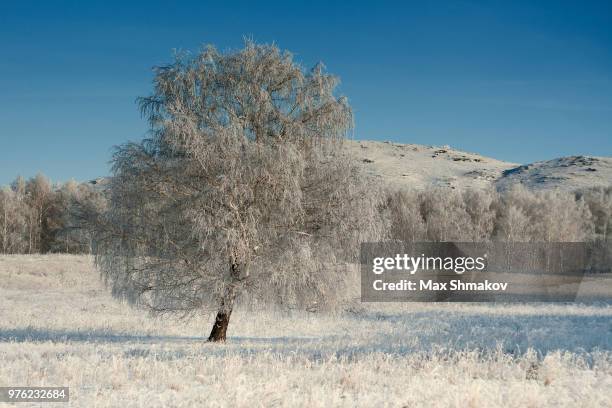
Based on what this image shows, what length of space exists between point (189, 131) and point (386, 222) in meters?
6.29

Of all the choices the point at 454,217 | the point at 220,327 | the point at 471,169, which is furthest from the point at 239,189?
the point at 471,169

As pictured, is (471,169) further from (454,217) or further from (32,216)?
(32,216)

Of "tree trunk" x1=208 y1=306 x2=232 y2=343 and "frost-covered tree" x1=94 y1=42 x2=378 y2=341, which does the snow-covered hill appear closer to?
"tree trunk" x1=208 y1=306 x2=232 y2=343

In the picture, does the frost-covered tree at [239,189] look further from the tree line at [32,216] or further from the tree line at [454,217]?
the tree line at [32,216]

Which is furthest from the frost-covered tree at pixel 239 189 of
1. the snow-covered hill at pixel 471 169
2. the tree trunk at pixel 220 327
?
the snow-covered hill at pixel 471 169

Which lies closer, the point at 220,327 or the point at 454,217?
the point at 220,327

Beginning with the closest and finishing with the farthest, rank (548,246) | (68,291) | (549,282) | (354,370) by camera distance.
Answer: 1. (354,370)
2. (68,291)
3. (549,282)
4. (548,246)

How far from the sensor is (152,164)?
50.1ft

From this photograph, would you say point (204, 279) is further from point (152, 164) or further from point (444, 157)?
point (444, 157)

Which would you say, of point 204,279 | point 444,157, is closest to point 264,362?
point 204,279

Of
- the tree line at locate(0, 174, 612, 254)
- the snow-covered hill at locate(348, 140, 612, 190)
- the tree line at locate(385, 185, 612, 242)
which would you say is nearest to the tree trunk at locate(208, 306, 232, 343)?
the tree line at locate(0, 174, 612, 254)

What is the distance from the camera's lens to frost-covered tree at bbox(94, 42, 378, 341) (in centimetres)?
1433

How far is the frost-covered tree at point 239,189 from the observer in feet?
47.0

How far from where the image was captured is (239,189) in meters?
14.0
